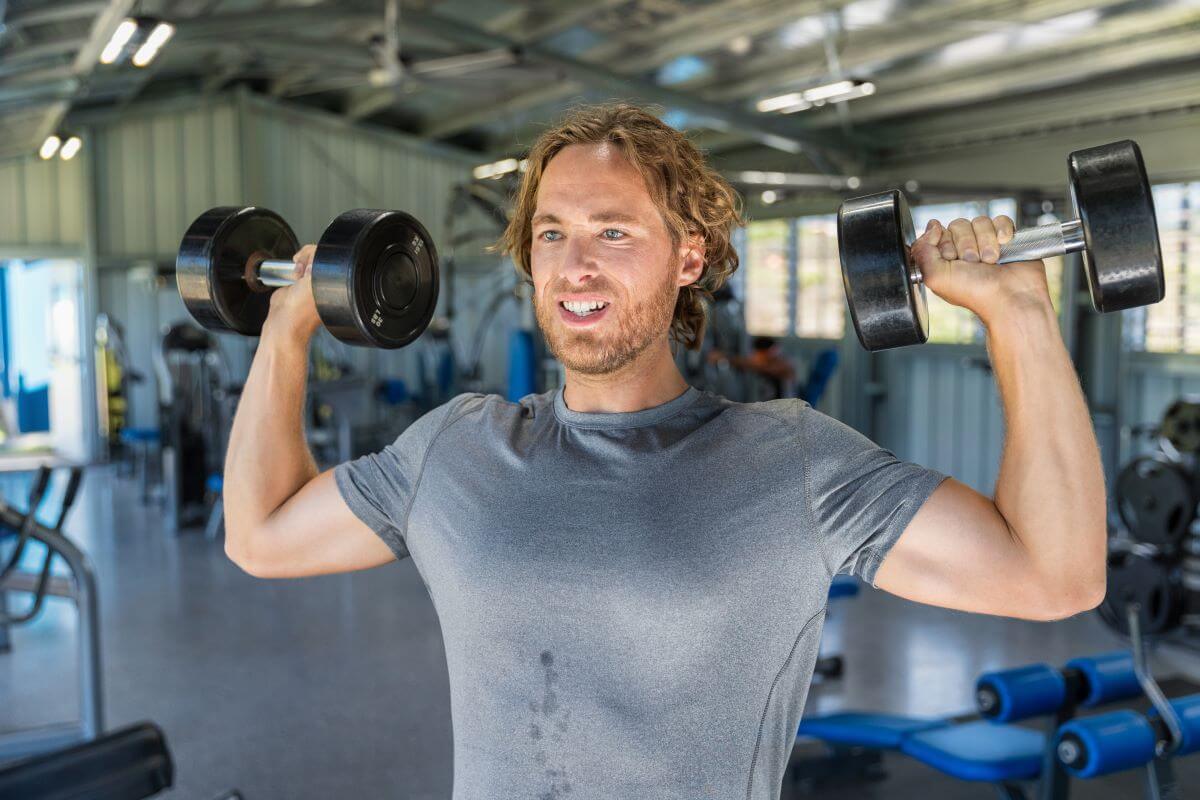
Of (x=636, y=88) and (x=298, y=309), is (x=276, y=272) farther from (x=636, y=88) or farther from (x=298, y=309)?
(x=636, y=88)

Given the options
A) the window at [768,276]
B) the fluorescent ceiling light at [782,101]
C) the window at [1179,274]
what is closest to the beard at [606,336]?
the fluorescent ceiling light at [782,101]

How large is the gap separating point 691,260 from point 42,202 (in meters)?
9.15

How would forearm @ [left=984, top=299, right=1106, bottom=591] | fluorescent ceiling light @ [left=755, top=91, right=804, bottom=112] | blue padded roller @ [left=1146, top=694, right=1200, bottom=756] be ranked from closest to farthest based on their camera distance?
forearm @ [left=984, top=299, right=1106, bottom=591] → blue padded roller @ [left=1146, top=694, right=1200, bottom=756] → fluorescent ceiling light @ [left=755, top=91, right=804, bottom=112]

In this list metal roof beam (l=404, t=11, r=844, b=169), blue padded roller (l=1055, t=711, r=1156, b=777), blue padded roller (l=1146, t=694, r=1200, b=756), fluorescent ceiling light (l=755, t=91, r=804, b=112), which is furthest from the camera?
metal roof beam (l=404, t=11, r=844, b=169)

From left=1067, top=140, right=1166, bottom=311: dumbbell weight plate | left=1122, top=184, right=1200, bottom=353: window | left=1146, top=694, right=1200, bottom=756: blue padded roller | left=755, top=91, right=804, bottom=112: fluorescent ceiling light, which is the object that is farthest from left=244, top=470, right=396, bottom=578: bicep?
left=1122, top=184, right=1200, bottom=353: window

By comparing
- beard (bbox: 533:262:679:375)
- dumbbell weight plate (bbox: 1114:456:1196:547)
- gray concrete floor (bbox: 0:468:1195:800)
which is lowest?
gray concrete floor (bbox: 0:468:1195:800)

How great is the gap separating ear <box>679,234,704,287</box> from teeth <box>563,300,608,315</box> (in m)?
0.15

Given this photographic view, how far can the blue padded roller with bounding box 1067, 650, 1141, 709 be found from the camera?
2502 millimetres

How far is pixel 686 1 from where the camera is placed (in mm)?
→ 5664

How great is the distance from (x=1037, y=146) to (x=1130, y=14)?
5.29 feet

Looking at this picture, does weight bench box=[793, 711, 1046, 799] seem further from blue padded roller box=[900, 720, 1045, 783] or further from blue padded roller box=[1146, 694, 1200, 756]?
blue padded roller box=[1146, 694, 1200, 756]

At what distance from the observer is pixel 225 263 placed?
1321 mm

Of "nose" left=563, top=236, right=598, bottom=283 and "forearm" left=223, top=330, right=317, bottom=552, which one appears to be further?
"forearm" left=223, top=330, right=317, bottom=552

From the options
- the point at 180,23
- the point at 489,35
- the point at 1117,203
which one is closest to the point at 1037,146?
the point at 489,35
